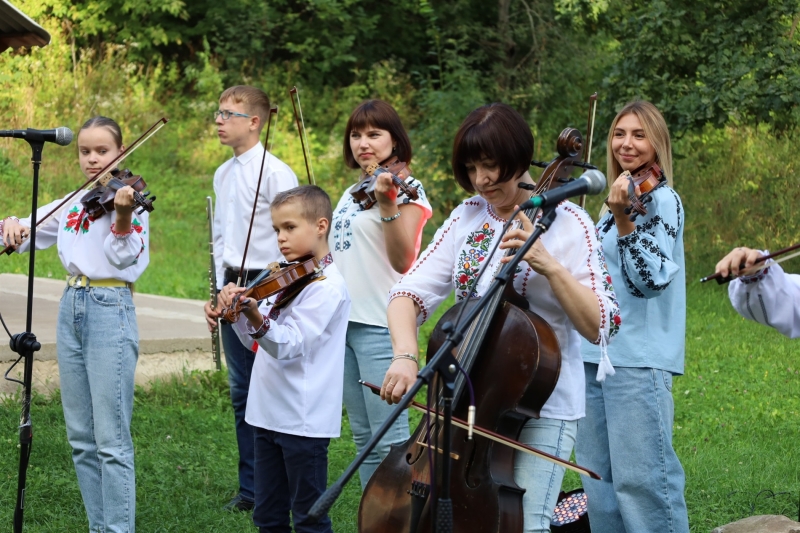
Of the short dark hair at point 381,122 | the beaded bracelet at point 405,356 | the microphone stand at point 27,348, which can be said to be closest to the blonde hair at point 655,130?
the short dark hair at point 381,122

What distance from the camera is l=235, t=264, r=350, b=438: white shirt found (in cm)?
333

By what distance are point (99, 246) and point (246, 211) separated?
90 cm

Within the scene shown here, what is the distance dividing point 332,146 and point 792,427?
9090mm

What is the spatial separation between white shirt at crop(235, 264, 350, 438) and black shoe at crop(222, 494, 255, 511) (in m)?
1.23

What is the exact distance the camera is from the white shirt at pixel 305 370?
333 centimetres

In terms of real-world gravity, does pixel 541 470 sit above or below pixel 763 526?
above

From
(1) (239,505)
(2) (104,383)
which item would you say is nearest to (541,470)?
(2) (104,383)

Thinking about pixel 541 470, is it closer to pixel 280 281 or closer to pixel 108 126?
pixel 280 281

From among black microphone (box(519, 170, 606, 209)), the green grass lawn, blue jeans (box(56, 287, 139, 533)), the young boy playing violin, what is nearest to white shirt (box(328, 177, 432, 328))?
the young boy playing violin

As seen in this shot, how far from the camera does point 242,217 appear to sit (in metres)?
4.48

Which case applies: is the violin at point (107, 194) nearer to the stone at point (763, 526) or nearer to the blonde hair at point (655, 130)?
the blonde hair at point (655, 130)

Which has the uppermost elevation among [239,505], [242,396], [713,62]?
[713,62]

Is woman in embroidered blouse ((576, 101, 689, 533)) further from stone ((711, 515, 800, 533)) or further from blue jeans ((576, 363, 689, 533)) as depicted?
stone ((711, 515, 800, 533))

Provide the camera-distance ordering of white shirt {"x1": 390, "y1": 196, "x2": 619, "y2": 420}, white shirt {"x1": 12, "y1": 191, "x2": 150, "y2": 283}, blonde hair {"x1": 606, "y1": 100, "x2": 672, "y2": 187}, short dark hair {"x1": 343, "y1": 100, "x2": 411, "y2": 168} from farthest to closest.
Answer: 1. short dark hair {"x1": 343, "y1": 100, "x2": 411, "y2": 168}
2. white shirt {"x1": 12, "y1": 191, "x2": 150, "y2": 283}
3. blonde hair {"x1": 606, "y1": 100, "x2": 672, "y2": 187}
4. white shirt {"x1": 390, "y1": 196, "x2": 619, "y2": 420}
